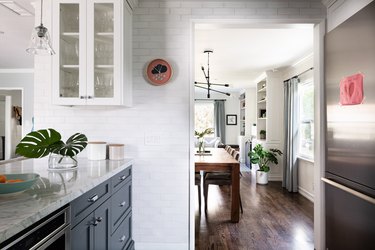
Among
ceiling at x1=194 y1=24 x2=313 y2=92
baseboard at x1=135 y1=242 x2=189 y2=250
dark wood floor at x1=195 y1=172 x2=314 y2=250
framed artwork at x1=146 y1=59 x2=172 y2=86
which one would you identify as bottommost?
dark wood floor at x1=195 y1=172 x2=314 y2=250

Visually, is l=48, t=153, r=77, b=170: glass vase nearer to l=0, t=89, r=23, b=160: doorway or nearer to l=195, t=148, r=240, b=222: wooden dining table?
l=195, t=148, r=240, b=222: wooden dining table

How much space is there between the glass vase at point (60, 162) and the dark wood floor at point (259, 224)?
1538 mm

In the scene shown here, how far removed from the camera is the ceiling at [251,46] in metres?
3.40

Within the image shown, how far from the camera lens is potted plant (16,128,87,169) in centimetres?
167

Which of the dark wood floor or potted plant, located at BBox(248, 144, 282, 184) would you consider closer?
the dark wood floor


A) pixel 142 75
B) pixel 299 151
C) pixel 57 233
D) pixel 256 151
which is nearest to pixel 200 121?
pixel 256 151

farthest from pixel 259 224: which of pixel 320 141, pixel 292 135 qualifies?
pixel 292 135

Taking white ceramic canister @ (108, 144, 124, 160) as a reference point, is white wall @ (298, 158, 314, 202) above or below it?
below

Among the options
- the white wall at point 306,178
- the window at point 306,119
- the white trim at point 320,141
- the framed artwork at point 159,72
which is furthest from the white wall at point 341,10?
the white wall at point 306,178

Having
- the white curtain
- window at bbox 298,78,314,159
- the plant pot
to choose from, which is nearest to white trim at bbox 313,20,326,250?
window at bbox 298,78,314,159

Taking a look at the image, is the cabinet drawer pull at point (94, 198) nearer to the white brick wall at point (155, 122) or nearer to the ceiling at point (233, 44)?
the white brick wall at point (155, 122)

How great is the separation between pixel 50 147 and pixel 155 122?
1.01m

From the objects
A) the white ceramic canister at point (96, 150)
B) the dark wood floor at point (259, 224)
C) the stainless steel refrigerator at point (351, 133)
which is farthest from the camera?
the dark wood floor at point (259, 224)

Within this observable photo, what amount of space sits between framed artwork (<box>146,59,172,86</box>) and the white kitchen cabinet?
31cm
